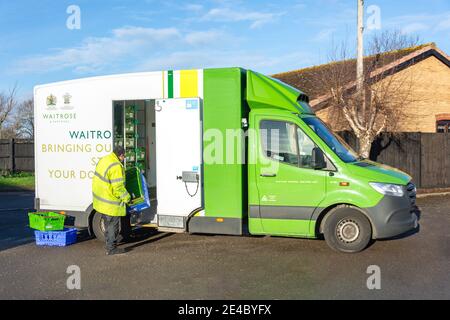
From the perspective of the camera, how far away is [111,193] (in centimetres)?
777

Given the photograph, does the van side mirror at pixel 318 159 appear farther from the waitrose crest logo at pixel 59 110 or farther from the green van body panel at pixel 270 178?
the waitrose crest logo at pixel 59 110

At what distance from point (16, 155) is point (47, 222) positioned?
16.2m

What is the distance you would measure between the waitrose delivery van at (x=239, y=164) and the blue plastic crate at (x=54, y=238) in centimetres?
30

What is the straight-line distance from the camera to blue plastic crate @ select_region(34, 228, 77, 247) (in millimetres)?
8477

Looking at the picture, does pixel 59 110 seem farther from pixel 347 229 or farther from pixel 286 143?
pixel 347 229

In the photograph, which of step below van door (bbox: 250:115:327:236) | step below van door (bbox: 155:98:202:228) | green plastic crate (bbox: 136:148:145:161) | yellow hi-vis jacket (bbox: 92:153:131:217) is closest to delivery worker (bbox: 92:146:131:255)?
yellow hi-vis jacket (bbox: 92:153:131:217)

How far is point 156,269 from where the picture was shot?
695 centimetres

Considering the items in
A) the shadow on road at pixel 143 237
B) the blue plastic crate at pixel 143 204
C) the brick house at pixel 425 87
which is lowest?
the shadow on road at pixel 143 237

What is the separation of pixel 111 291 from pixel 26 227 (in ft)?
18.2

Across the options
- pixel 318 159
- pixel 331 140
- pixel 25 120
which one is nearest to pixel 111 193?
pixel 318 159

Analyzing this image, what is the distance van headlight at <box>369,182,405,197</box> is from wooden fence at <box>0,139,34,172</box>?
64.0ft

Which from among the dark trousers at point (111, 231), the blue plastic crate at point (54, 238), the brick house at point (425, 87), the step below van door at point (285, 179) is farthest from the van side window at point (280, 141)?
the brick house at point (425, 87)

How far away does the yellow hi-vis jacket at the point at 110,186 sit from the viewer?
7691mm
